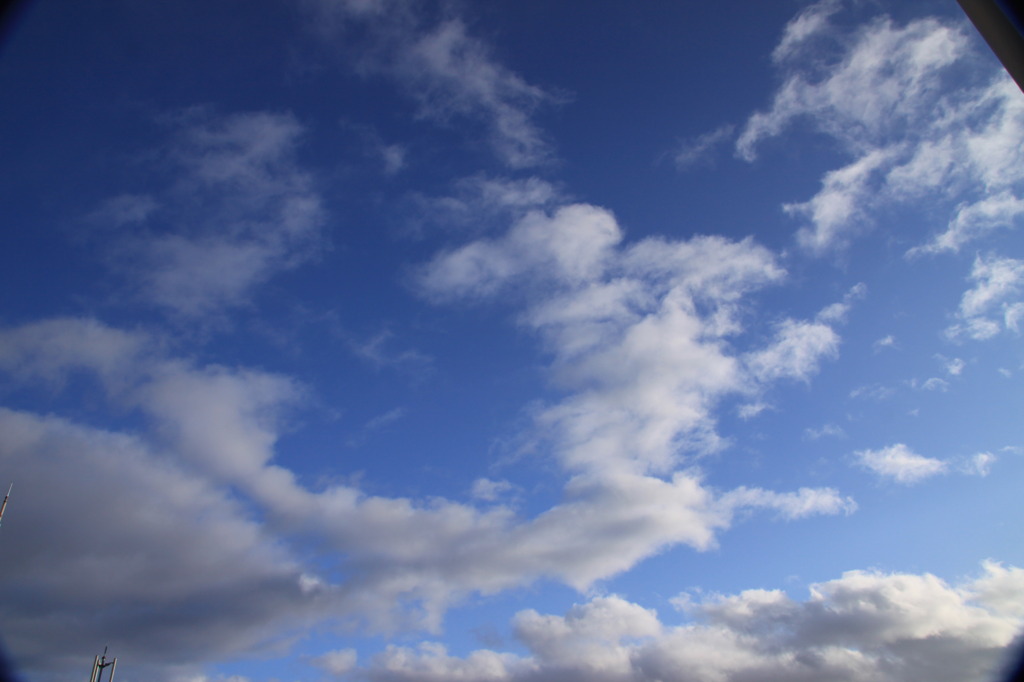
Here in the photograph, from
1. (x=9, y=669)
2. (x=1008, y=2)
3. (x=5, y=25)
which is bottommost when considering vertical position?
(x=9, y=669)

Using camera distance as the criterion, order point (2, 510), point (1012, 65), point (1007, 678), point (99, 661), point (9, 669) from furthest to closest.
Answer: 1. point (99, 661)
2. point (2, 510)
3. point (1012, 65)
4. point (9, 669)
5. point (1007, 678)

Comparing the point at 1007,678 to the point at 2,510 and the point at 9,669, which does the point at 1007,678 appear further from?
the point at 2,510

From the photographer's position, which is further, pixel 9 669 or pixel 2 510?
pixel 2 510

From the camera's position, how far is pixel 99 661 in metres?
68.9

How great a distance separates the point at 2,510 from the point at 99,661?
5313 centimetres

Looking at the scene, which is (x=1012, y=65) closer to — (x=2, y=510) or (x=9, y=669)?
(x=9, y=669)

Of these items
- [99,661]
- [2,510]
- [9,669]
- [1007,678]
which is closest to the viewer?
[1007,678]

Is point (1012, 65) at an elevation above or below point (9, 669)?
above

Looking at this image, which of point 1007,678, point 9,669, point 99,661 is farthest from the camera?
point 99,661

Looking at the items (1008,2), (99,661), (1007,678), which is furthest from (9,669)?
(99,661)

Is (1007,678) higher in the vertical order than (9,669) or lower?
lower

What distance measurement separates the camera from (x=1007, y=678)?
7746mm

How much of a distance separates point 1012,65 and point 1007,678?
36.5 feet

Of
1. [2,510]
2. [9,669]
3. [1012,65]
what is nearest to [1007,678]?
[1012,65]
